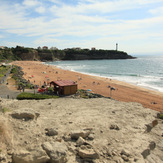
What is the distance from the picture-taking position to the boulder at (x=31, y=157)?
620 cm

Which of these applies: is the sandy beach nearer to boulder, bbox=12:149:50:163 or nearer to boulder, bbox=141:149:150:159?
boulder, bbox=141:149:150:159

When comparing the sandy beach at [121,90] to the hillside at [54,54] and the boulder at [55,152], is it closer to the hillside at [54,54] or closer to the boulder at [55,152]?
the boulder at [55,152]

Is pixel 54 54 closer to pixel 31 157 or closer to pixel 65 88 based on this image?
pixel 65 88

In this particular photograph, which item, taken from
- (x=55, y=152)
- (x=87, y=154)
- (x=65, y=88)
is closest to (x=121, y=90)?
(x=65, y=88)

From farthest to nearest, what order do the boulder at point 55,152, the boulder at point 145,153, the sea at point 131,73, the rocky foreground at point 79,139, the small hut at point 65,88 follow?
the sea at point 131,73 < the small hut at point 65,88 < the boulder at point 145,153 < the rocky foreground at point 79,139 < the boulder at point 55,152

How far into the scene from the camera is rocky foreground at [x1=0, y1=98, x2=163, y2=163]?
681cm

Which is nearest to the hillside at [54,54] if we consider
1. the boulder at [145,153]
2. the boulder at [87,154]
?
the boulder at [87,154]

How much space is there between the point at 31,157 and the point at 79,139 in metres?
2.86

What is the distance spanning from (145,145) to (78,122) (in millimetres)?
4737

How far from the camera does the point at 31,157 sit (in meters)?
6.24

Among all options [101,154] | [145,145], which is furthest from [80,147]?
[145,145]

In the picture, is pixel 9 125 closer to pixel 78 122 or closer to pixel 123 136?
pixel 78 122

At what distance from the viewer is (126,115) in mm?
14062

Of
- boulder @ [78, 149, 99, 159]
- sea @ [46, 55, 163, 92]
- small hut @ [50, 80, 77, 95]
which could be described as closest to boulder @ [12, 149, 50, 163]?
boulder @ [78, 149, 99, 159]
